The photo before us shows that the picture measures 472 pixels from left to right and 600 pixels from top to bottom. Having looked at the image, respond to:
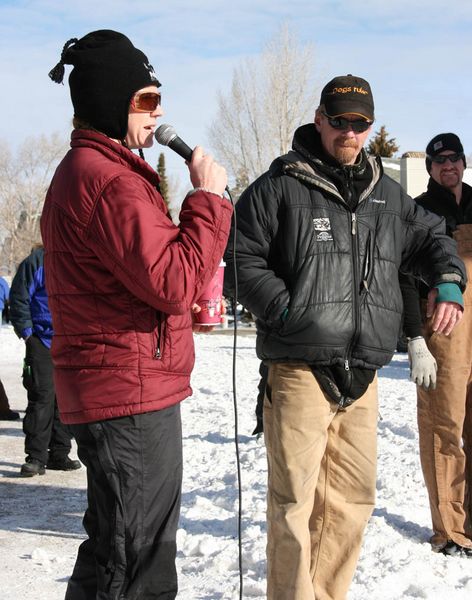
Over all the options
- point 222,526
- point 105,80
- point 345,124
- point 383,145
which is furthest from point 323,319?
point 383,145

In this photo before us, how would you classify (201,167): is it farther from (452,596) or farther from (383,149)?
(383,149)

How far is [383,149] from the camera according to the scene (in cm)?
4959

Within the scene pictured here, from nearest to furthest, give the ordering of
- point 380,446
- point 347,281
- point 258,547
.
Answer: point 347,281 → point 258,547 → point 380,446

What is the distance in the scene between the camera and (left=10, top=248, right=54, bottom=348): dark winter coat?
751 cm

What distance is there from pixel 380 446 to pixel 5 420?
4.65 metres

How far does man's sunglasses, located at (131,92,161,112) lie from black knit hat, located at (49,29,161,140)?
2 centimetres

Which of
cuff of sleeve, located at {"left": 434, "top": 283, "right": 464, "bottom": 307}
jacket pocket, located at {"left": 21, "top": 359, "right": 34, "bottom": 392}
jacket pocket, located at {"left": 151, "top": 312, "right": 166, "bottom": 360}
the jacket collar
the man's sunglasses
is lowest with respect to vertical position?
jacket pocket, located at {"left": 21, "top": 359, "right": 34, "bottom": 392}

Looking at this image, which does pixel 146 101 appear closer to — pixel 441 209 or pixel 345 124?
pixel 345 124

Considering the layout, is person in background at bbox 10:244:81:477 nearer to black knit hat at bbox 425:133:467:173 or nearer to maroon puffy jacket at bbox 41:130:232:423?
black knit hat at bbox 425:133:467:173

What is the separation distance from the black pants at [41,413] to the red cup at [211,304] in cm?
414

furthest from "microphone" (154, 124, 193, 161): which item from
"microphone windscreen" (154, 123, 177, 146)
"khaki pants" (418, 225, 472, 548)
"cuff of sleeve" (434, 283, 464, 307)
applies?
"khaki pants" (418, 225, 472, 548)

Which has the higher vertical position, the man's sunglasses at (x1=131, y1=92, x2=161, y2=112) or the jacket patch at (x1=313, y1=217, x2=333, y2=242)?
the man's sunglasses at (x1=131, y1=92, x2=161, y2=112)

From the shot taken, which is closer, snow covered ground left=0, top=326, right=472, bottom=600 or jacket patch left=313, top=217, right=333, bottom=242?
jacket patch left=313, top=217, right=333, bottom=242

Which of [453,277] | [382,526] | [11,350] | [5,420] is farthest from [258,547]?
[11,350]
